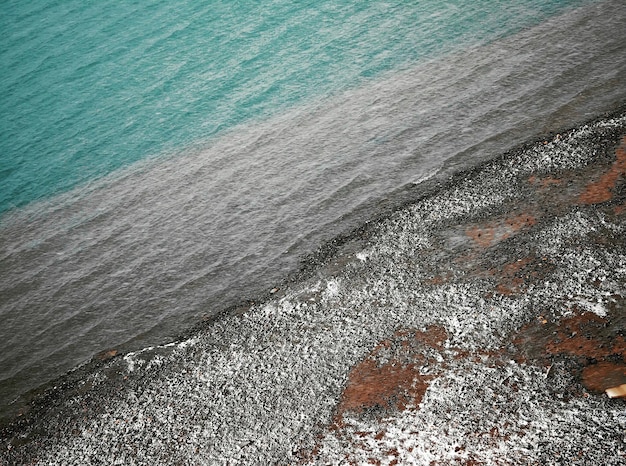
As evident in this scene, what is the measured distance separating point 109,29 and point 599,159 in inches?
267

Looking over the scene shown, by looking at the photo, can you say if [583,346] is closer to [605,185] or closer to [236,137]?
[605,185]

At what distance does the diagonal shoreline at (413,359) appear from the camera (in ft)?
6.88

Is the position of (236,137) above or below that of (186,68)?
below

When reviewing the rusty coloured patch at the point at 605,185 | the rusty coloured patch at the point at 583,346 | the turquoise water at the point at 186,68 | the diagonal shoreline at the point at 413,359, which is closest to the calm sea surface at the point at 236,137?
the turquoise water at the point at 186,68

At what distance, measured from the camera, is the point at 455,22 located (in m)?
5.49

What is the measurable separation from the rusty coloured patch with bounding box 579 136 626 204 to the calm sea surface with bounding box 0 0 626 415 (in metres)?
0.64

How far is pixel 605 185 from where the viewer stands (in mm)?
2967

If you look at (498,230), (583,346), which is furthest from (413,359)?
(498,230)

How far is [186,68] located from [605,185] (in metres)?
4.74

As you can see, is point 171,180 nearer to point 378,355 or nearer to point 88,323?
point 88,323

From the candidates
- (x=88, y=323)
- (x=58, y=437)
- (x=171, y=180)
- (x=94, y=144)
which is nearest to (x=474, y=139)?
(x=171, y=180)

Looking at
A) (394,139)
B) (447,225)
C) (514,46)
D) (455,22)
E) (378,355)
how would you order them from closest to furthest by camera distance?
1. (378,355)
2. (447,225)
3. (394,139)
4. (514,46)
5. (455,22)

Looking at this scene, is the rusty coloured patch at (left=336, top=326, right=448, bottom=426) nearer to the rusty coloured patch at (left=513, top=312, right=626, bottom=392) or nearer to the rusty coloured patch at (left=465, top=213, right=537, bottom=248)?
the rusty coloured patch at (left=513, top=312, right=626, bottom=392)

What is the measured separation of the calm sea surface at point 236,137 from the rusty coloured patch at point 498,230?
722mm
